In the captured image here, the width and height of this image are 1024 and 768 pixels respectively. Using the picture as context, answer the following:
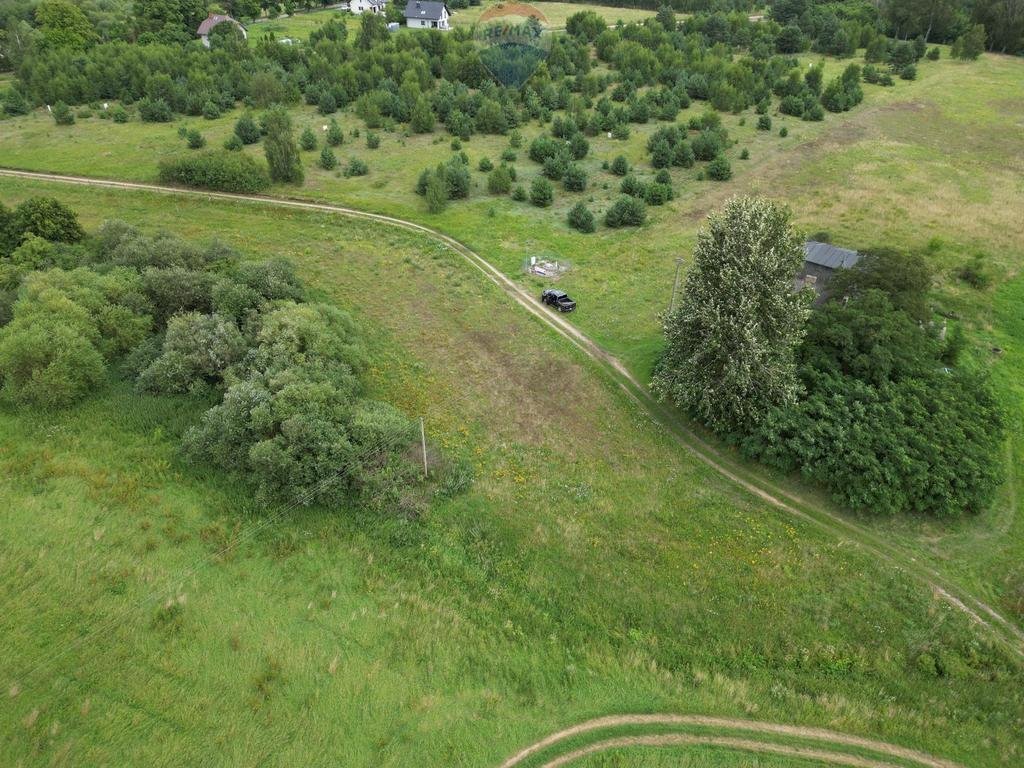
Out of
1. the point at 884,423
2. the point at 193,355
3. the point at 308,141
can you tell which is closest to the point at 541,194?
the point at 308,141

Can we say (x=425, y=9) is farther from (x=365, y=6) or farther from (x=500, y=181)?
(x=500, y=181)

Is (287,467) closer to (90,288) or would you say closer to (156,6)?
(90,288)

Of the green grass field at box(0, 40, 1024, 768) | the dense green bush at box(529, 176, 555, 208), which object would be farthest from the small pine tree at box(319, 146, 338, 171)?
the green grass field at box(0, 40, 1024, 768)

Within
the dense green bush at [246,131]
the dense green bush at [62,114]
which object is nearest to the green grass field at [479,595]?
the dense green bush at [246,131]

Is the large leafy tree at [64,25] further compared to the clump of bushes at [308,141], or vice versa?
the large leafy tree at [64,25]

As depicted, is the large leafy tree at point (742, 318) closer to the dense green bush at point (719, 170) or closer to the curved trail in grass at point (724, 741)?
the curved trail in grass at point (724, 741)

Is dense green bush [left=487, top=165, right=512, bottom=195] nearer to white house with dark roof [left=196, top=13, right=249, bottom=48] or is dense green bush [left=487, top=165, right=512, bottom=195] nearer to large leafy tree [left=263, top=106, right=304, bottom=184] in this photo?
large leafy tree [left=263, top=106, right=304, bottom=184]
